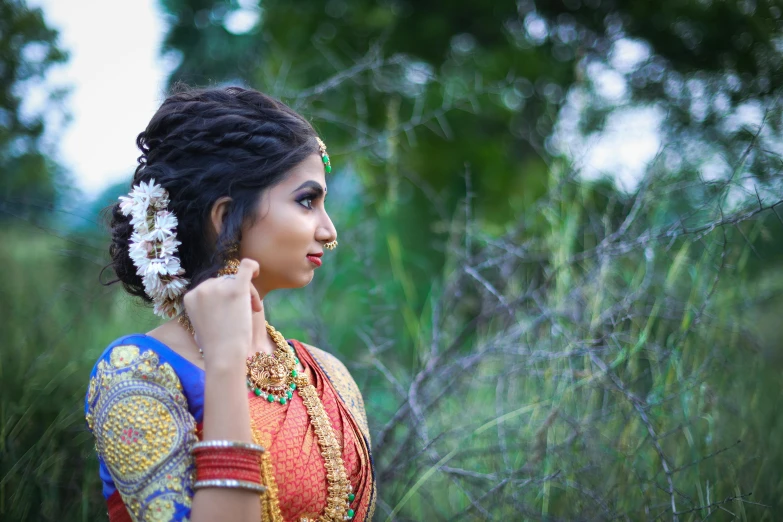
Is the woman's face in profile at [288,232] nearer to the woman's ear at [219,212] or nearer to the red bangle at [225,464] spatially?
the woman's ear at [219,212]

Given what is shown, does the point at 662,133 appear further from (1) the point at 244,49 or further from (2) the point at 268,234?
(1) the point at 244,49

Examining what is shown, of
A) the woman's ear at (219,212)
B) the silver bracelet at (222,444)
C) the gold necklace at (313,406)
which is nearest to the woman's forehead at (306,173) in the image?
the woman's ear at (219,212)

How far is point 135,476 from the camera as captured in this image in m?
1.49

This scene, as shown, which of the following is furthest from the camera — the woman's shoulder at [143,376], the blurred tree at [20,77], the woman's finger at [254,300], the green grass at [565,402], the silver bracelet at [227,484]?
the blurred tree at [20,77]

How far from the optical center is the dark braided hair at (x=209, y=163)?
176cm

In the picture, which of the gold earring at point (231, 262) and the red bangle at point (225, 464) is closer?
the red bangle at point (225, 464)

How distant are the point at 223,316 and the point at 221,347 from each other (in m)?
0.08

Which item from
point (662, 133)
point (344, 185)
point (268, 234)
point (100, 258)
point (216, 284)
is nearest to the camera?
point (216, 284)

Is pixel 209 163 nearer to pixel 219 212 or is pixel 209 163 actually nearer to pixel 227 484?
pixel 219 212

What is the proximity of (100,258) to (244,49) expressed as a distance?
5.68 m

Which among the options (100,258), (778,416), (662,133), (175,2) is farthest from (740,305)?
(175,2)

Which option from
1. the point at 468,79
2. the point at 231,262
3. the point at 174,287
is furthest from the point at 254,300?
Result: the point at 468,79

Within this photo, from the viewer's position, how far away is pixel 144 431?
150 centimetres

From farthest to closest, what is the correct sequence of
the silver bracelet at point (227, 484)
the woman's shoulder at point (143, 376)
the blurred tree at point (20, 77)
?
the blurred tree at point (20, 77), the woman's shoulder at point (143, 376), the silver bracelet at point (227, 484)
